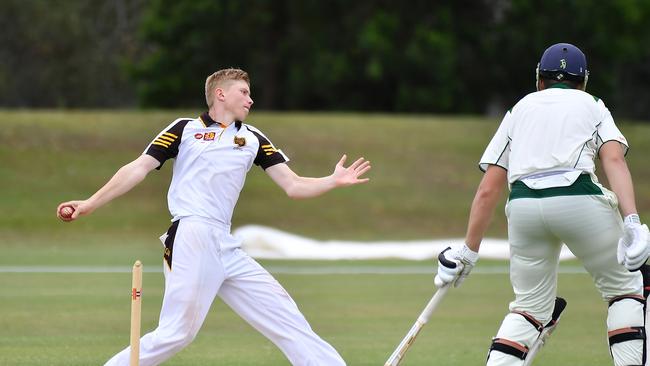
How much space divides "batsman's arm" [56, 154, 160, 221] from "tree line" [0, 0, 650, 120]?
3303 centimetres

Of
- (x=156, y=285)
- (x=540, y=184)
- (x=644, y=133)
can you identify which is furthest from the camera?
(x=644, y=133)

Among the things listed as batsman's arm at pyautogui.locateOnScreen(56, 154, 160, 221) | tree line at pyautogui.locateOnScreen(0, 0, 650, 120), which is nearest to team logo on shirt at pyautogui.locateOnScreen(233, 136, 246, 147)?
batsman's arm at pyautogui.locateOnScreen(56, 154, 160, 221)

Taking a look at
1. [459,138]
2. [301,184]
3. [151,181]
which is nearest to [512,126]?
[301,184]

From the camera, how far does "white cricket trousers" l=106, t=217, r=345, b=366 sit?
7008mm

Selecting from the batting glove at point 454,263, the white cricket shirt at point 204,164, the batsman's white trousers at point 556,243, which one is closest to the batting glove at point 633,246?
the batsman's white trousers at point 556,243

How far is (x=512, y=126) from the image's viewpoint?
712 cm

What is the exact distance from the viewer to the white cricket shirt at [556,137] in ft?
22.8

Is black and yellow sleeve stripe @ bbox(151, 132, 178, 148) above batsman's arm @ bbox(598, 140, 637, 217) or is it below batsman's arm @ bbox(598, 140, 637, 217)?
below

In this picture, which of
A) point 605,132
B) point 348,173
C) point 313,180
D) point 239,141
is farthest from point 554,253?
point 239,141

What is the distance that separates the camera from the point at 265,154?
24.5 feet

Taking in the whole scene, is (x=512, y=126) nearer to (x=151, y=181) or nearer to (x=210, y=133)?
(x=210, y=133)

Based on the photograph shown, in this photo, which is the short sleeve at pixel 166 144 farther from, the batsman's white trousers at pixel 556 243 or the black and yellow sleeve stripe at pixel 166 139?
the batsman's white trousers at pixel 556 243

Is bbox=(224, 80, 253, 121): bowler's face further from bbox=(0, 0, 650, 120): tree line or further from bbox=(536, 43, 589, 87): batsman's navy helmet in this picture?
bbox=(0, 0, 650, 120): tree line

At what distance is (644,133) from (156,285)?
21948 millimetres
